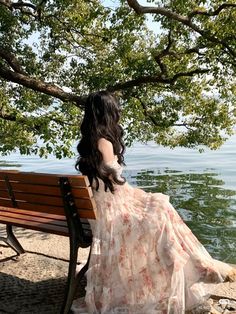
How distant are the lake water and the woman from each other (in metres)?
4.66

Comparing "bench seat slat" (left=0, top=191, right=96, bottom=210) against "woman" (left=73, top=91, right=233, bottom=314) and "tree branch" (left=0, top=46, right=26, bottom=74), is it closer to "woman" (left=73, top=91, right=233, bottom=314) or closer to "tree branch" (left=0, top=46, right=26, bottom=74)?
"woman" (left=73, top=91, right=233, bottom=314)

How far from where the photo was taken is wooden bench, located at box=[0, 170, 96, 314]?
3.92 meters

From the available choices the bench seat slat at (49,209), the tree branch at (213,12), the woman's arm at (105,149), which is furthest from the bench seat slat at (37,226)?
the tree branch at (213,12)

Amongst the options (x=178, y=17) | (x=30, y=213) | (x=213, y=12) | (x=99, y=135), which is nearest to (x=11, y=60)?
(x=178, y=17)

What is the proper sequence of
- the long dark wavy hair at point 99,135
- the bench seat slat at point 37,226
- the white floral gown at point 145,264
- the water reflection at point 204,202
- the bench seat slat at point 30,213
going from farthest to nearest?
1. the water reflection at point 204,202
2. the bench seat slat at point 30,213
3. the bench seat slat at point 37,226
4. the long dark wavy hair at point 99,135
5. the white floral gown at point 145,264

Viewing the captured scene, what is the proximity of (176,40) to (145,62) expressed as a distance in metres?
1.45

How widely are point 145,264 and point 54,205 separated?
100 centimetres

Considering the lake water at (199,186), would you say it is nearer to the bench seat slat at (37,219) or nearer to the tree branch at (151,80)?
the tree branch at (151,80)

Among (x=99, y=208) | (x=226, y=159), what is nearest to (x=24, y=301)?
(x=99, y=208)

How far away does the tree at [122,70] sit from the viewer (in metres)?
10.6

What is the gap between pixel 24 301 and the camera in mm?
4340

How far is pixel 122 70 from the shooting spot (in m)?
13.0

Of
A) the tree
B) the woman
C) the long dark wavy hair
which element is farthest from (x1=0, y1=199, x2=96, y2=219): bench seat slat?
the tree

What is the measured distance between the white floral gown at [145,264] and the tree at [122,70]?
18.9ft
